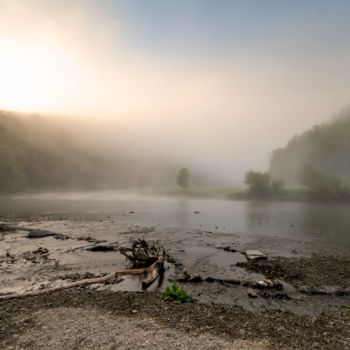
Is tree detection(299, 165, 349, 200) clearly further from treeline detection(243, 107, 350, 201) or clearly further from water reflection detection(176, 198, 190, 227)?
water reflection detection(176, 198, 190, 227)

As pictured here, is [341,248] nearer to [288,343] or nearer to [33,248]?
[288,343]

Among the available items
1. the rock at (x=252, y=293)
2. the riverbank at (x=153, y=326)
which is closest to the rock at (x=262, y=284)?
the rock at (x=252, y=293)

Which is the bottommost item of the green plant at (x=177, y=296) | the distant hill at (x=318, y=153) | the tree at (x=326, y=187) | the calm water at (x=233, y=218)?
the calm water at (x=233, y=218)

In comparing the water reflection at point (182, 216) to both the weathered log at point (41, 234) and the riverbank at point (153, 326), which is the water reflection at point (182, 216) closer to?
the weathered log at point (41, 234)

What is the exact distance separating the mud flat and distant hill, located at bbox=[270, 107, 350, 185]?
137 metres

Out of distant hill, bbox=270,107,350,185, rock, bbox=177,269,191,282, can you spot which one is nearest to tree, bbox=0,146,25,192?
rock, bbox=177,269,191,282

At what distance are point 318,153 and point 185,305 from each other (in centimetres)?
18504

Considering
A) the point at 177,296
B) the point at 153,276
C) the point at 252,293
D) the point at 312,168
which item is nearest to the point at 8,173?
the point at 153,276

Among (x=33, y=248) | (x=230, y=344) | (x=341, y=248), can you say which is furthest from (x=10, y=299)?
(x=341, y=248)

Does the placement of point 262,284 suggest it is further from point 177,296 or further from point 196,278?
point 177,296

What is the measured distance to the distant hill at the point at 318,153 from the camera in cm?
15775

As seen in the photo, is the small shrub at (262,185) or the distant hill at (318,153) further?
the distant hill at (318,153)

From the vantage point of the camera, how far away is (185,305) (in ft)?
38.0

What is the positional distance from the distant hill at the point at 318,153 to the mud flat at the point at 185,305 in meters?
137
